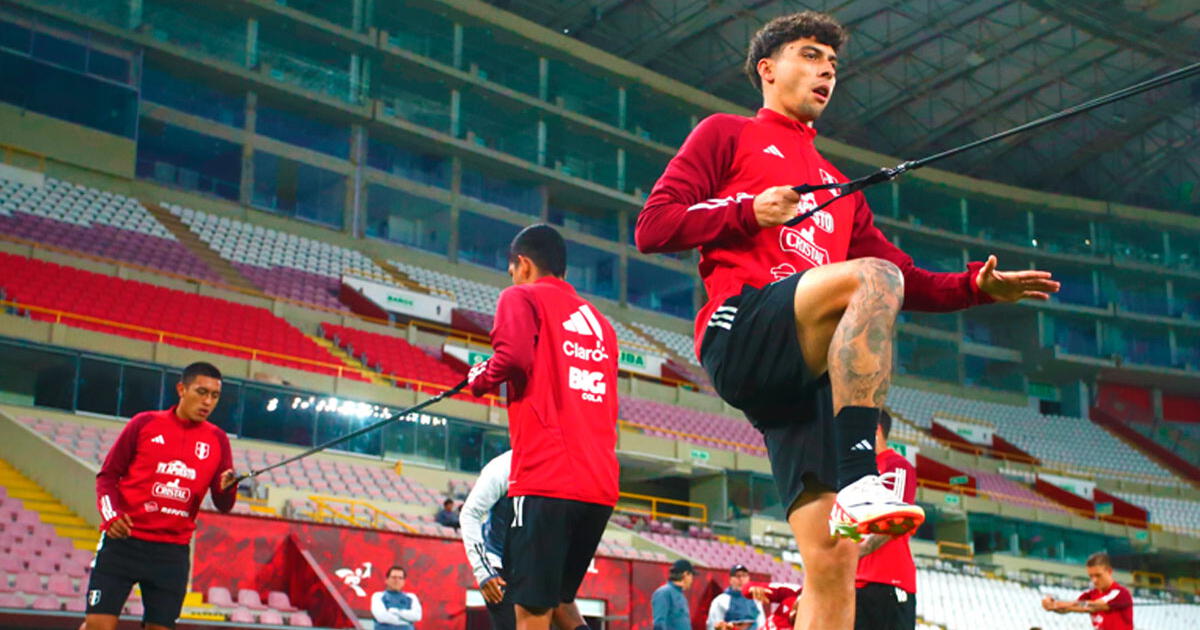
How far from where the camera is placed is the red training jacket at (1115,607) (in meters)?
8.77

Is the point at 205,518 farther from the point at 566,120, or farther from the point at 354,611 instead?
the point at 566,120

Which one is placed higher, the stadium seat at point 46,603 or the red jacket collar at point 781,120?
the red jacket collar at point 781,120

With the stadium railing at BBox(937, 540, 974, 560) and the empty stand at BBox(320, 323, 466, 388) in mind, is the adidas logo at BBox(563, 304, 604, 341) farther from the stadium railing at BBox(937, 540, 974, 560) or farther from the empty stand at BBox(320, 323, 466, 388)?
the stadium railing at BBox(937, 540, 974, 560)

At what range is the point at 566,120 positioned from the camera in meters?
37.9

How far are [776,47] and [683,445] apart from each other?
1038 inches

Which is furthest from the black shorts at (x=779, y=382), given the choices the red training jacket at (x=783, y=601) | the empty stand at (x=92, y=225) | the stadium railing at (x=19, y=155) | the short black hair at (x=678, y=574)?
the stadium railing at (x=19, y=155)

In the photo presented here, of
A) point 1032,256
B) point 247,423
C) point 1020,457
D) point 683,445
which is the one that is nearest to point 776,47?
point 247,423

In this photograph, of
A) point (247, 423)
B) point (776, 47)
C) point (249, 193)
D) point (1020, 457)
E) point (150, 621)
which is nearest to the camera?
point (776, 47)

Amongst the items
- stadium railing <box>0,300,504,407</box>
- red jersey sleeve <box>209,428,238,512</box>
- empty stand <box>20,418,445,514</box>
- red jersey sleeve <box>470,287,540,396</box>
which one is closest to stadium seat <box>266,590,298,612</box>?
empty stand <box>20,418,445,514</box>

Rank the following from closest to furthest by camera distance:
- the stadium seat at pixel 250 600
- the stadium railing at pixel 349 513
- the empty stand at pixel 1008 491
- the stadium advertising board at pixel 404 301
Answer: the stadium seat at pixel 250 600 < the stadium railing at pixel 349 513 < the stadium advertising board at pixel 404 301 < the empty stand at pixel 1008 491

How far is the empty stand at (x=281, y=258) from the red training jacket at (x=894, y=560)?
78.8 feet

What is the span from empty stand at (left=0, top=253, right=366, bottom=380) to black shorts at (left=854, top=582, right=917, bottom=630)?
1833 cm

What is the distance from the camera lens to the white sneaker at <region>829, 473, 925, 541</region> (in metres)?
2.47

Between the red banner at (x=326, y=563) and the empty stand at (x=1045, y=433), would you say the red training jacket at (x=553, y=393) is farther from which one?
the empty stand at (x=1045, y=433)
